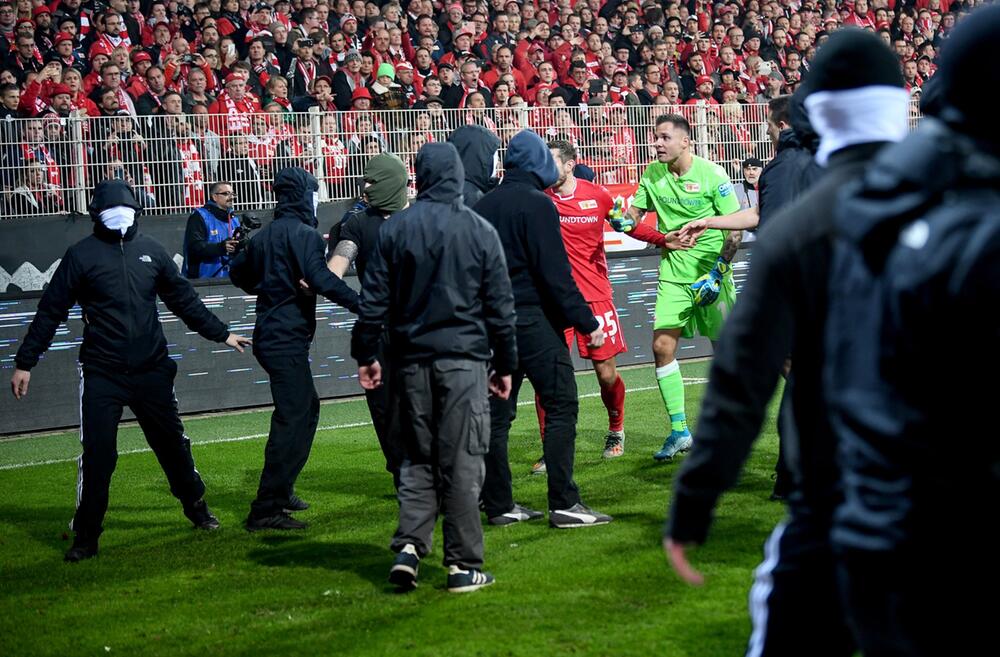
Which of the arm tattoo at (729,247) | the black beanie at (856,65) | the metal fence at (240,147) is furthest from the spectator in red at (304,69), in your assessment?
the black beanie at (856,65)

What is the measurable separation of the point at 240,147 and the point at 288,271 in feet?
21.6

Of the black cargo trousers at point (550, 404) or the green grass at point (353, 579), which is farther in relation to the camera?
the black cargo trousers at point (550, 404)

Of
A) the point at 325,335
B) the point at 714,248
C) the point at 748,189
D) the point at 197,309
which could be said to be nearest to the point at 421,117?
the point at 325,335

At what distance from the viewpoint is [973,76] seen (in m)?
2.53

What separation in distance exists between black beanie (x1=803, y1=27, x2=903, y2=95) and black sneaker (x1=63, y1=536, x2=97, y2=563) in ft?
18.7

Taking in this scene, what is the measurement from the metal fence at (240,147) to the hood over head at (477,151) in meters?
7.10

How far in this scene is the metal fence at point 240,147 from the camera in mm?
13727

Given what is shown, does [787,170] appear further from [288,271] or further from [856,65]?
[856,65]

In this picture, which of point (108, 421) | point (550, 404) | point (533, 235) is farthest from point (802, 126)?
point (108, 421)

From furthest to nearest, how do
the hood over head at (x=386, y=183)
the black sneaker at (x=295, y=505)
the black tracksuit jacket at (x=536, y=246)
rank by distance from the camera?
1. the black sneaker at (x=295, y=505)
2. the hood over head at (x=386, y=183)
3. the black tracksuit jacket at (x=536, y=246)

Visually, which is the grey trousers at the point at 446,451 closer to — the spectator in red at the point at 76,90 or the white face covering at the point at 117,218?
the white face covering at the point at 117,218

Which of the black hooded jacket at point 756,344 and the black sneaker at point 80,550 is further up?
the black hooded jacket at point 756,344

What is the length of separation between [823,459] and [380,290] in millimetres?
3590

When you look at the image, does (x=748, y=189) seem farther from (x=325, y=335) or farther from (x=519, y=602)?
(x=519, y=602)
